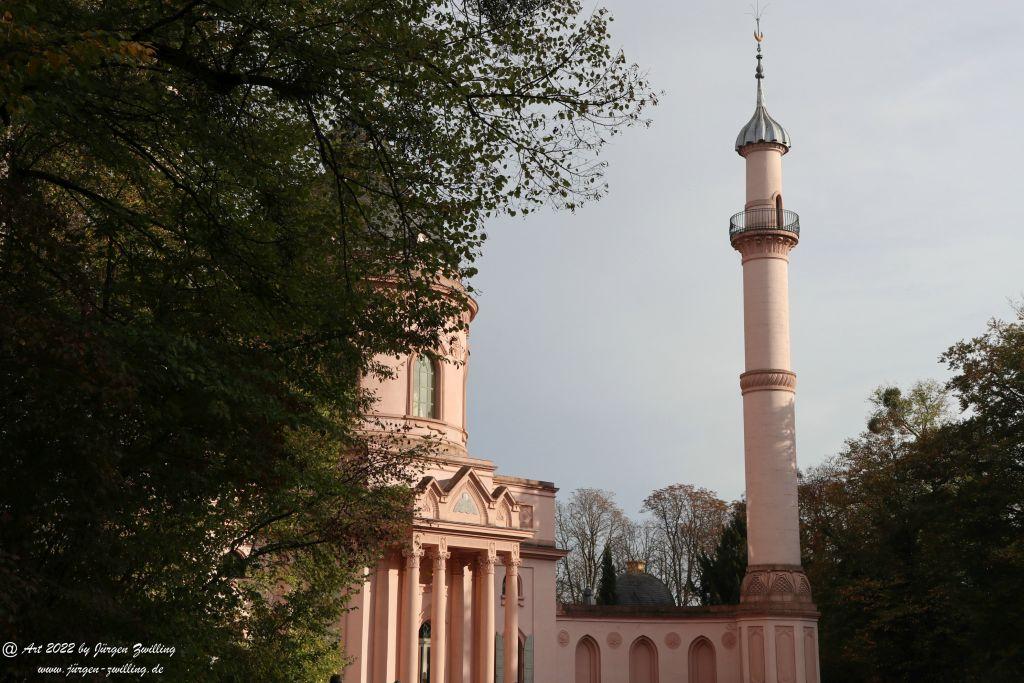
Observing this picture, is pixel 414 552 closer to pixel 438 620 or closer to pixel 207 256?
pixel 438 620

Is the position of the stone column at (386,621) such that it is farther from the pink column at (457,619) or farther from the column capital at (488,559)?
the column capital at (488,559)

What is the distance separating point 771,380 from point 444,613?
52.0 ft

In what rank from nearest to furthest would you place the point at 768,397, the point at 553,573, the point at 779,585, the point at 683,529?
1. the point at 553,573
2. the point at 779,585
3. the point at 768,397
4. the point at 683,529

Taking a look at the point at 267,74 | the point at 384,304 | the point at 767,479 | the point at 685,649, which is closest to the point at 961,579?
the point at 767,479

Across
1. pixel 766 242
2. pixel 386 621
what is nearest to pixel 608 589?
pixel 766 242

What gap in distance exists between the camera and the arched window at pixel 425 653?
35375 millimetres

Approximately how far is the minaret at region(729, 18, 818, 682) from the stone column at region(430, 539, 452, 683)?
44.7ft

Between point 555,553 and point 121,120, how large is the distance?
30566 mm

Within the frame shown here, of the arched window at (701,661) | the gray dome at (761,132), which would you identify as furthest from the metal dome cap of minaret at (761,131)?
the arched window at (701,661)

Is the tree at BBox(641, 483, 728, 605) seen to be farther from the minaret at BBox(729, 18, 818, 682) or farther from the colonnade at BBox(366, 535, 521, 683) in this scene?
the colonnade at BBox(366, 535, 521, 683)

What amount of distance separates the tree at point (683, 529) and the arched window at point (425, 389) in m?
32.7

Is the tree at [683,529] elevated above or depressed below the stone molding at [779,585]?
above

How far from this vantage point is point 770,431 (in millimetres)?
43719

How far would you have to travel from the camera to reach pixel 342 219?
12711 millimetres
